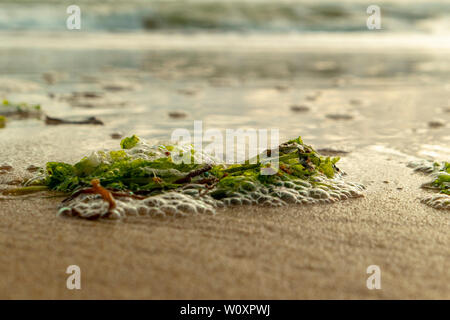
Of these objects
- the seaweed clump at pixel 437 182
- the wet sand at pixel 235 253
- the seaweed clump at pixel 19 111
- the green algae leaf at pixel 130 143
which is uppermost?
the seaweed clump at pixel 19 111

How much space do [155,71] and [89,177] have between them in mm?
6435

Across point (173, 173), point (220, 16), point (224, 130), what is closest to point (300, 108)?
point (224, 130)

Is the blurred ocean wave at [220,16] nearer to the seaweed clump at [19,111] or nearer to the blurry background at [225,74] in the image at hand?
the blurry background at [225,74]

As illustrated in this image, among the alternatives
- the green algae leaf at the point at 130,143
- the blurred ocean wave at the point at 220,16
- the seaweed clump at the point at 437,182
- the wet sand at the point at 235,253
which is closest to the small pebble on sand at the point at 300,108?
the seaweed clump at the point at 437,182

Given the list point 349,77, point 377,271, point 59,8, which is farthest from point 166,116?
point 59,8

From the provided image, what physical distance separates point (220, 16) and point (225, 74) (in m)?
11.7

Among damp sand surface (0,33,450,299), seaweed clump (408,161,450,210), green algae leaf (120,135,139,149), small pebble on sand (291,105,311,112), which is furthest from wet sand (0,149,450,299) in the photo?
small pebble on sand (291,105,311,112)

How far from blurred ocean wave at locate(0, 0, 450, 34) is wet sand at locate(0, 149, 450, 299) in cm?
1497

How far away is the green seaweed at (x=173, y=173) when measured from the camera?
9.80 ft

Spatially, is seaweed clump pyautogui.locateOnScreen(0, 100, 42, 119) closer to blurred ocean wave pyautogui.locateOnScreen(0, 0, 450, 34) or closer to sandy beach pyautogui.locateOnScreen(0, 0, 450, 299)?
sandy beach pyautogui.locateOnScreen(0, 0, 450, 299)

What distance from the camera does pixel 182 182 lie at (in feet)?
9.98

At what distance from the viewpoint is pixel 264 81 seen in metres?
8.55

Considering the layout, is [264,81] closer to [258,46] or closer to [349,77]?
[349,77]

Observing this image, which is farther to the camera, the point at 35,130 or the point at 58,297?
the point at 35,130
